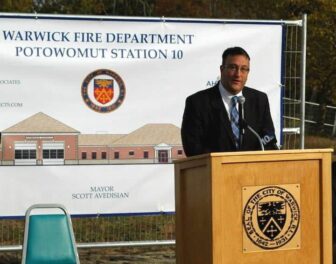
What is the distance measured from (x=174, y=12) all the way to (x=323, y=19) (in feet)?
32.5

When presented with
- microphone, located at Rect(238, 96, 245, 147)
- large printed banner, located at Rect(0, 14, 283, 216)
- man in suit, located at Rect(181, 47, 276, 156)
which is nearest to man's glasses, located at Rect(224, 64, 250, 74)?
man in suit, located at Rect(181, 47, 276, 156)

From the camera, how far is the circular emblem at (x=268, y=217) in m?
4.77

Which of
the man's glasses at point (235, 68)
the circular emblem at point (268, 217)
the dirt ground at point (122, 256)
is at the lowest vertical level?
the dirt ground at point (122, 256)

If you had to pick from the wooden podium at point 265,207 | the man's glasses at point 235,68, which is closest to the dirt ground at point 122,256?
the man's glasses at point 235,68

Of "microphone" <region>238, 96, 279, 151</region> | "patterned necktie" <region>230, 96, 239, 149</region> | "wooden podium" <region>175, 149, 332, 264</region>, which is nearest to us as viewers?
"wooden podium" <region>175, 149, 332, 264</region>

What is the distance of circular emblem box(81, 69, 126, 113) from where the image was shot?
8617mm

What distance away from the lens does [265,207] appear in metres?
4.78

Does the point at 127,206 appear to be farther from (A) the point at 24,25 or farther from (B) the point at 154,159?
(A) the point at 24,25

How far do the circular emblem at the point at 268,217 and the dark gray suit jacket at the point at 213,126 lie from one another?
2.72 feet

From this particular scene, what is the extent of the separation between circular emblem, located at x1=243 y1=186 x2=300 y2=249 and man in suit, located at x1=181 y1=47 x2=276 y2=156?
0.83 m

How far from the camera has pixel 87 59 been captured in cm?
857

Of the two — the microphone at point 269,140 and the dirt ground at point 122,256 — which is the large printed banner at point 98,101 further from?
the microphone at point 269,140

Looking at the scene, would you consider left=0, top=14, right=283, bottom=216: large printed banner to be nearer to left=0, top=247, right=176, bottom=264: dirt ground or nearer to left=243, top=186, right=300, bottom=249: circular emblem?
left=0, top=247, right=176, bottom=264: dirt ground

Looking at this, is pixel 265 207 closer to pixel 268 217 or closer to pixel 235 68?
pixel 268 217
